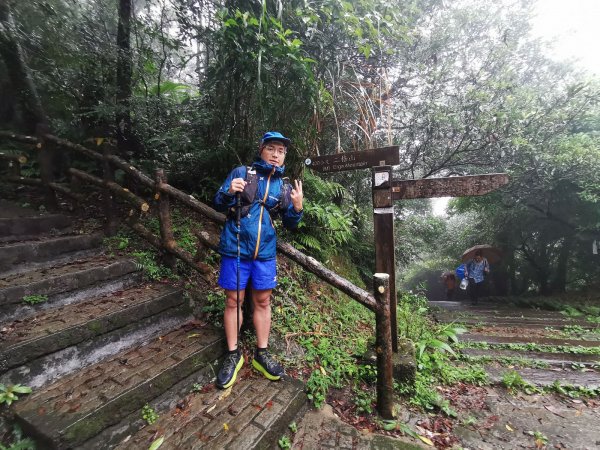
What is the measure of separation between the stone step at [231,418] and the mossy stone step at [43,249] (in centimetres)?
258

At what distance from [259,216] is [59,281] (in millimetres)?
2204

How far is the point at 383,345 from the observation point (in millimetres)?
2734

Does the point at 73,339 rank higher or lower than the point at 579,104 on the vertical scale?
lower

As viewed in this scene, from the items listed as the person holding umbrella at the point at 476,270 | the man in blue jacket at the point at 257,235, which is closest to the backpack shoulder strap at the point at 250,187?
the man in blue jacket at the point at 257,235

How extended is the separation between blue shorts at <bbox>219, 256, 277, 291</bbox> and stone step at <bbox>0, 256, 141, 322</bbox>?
1636mm

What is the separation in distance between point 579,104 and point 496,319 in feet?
18.3

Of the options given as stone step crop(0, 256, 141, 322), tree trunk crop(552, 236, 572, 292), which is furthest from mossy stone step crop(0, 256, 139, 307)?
tree trunk crop(552, 236, 572, 292)

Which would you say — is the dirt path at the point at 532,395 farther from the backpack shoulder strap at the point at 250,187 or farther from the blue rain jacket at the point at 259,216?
the backpack shoulder strap at the point at 250,187

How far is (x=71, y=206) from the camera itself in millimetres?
4820

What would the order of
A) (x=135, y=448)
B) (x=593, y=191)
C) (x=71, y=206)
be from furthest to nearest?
(x=593, y=191), (x=71, y=206), (x=135, y=448)

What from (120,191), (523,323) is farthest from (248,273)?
(523,323)

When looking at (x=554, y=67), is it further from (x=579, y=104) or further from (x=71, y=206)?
(x=71, y=206)

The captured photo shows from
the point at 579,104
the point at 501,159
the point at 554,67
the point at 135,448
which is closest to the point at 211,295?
the point at 135,448

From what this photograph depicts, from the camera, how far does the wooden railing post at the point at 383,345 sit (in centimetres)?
267
